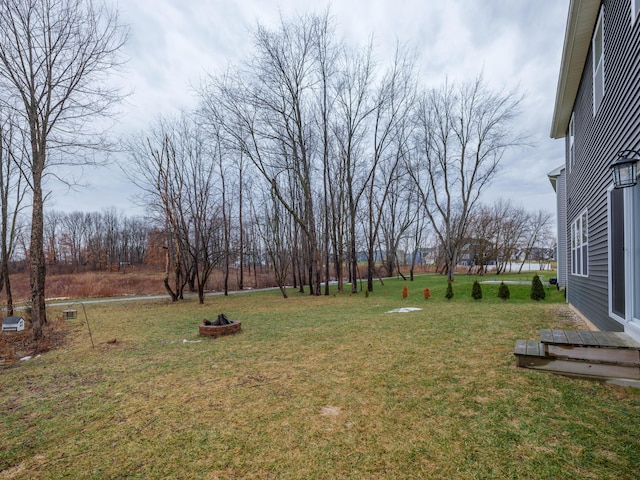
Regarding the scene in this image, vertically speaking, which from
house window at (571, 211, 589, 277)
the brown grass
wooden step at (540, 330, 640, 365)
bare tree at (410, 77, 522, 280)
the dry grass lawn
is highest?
bare tree at (410, 77, 522, 280)

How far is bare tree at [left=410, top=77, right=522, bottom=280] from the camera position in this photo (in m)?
18.1

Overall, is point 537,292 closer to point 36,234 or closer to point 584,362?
point 584,362

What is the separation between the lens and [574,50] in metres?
6.00

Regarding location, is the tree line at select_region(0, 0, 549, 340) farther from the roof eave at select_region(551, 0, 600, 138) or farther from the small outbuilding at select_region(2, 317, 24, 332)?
the roof eave at select_region(551, 0, 600, 138)

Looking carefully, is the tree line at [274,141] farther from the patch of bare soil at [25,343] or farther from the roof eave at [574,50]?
the roof eave at [574,50]

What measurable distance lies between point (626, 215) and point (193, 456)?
523cm

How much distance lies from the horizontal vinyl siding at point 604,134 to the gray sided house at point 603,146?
0.01 metres

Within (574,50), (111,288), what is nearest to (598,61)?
(574,50)

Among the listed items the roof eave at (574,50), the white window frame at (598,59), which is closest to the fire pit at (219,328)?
the white window frame at (598,59)

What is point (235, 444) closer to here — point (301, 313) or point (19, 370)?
point (19, 370)

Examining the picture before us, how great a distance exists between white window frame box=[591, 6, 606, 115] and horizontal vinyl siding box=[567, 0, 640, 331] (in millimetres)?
199

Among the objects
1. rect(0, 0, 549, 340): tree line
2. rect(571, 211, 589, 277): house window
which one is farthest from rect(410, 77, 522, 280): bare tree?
rect(571, 211, 589, 277): house window

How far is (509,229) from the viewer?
3034 centimetres

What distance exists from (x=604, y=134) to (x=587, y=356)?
3744mm
